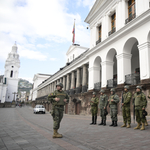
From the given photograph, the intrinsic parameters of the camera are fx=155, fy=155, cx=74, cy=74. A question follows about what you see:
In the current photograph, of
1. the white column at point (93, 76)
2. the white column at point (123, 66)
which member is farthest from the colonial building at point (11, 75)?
the white column at point (123, 66)

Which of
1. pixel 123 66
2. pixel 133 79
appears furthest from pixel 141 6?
pixel 133 79

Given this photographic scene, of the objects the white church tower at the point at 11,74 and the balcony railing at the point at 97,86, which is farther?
the white church tower at the point at 11,74

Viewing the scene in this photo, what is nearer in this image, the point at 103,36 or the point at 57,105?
the point at 57,105

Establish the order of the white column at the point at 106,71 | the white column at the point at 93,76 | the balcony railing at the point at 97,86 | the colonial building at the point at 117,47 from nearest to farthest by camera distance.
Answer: the colonial building at the point at 117,47, the white column at the point at 106,71, the balcony railing at the point at 97,86, the white column at the point at 93,76

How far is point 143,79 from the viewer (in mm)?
12141

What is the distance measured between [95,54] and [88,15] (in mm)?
6456

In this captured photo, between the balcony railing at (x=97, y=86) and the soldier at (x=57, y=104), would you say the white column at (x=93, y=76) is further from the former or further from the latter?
the soldier at (x=57, y=104)

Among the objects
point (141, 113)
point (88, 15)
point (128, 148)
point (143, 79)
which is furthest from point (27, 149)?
point (88, 15)

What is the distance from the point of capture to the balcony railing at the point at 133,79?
44.2ft

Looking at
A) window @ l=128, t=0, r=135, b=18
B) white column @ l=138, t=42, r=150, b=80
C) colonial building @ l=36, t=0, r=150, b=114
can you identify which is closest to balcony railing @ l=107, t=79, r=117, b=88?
colonial building @ l=36, t=0, r=150, b=114

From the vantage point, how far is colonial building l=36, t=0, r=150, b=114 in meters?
12.8

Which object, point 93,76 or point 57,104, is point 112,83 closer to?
point 93,76

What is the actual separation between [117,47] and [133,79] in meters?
4.01

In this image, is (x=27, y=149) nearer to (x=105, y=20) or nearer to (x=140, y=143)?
(x=140, y=143)
